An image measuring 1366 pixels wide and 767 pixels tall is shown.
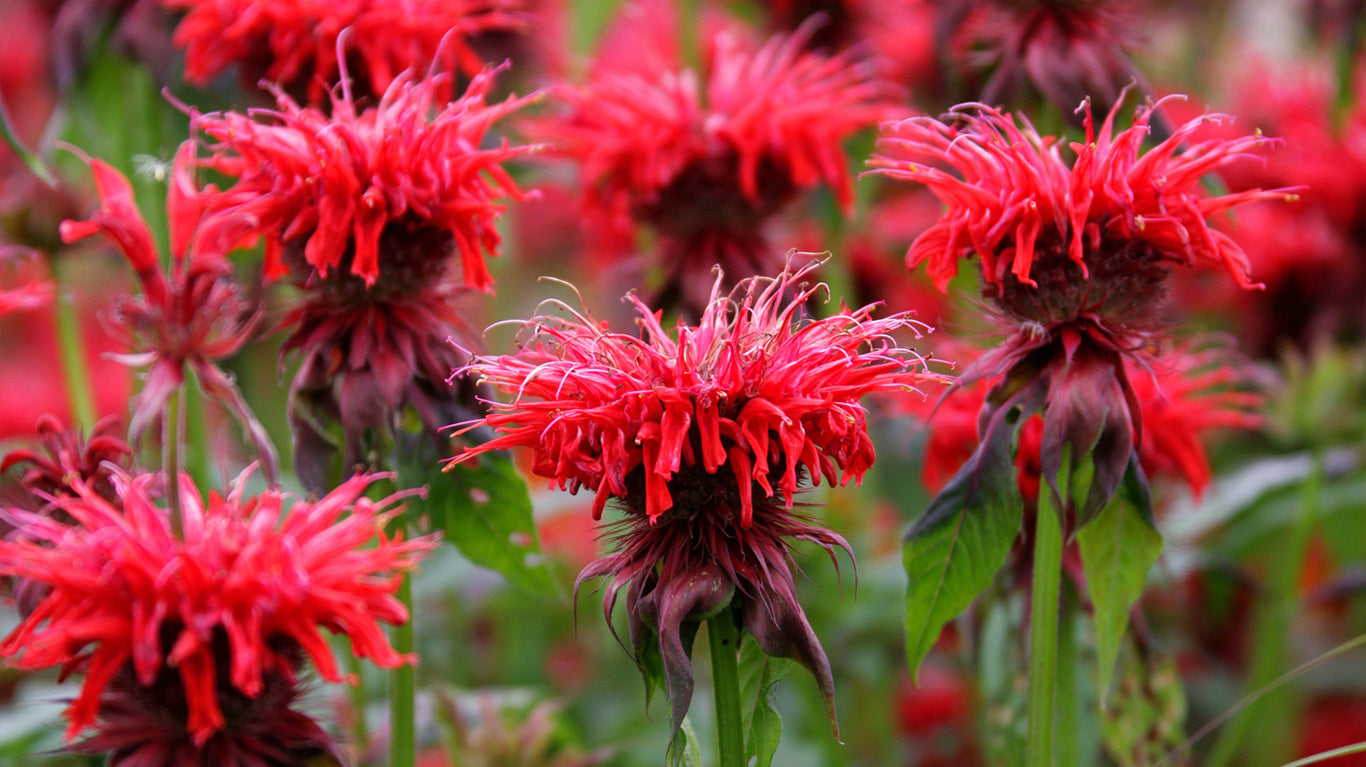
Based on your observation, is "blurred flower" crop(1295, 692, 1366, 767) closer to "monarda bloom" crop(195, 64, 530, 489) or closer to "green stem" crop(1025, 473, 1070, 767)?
"green stem" crop(1025, 473, 1070, 767)

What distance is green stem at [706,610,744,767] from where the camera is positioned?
0.97m

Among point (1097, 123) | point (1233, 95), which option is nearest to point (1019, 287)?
point (1097, 123)

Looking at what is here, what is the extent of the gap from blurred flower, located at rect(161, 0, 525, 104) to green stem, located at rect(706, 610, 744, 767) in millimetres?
706

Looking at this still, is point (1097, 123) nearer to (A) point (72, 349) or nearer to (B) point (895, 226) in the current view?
(B) point (895, 226)

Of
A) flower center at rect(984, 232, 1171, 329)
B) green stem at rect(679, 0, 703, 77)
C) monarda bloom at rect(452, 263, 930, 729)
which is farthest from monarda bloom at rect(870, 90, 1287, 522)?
green stem at rect(679, 0, 703, 77)

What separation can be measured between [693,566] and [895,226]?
144cm

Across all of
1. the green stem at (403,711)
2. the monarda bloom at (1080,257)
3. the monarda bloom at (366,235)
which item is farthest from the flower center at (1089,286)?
the green stem at (403,711)

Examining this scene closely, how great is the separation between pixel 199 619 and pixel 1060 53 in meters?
1.14

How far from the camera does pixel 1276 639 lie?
5.95 ft

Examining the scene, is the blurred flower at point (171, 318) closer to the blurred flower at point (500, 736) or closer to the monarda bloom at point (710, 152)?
the blurred flower at point (500, 736)

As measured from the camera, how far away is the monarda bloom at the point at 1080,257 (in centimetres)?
100

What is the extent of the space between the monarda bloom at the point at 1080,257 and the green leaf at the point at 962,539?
0.11 ft

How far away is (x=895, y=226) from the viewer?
226 cm

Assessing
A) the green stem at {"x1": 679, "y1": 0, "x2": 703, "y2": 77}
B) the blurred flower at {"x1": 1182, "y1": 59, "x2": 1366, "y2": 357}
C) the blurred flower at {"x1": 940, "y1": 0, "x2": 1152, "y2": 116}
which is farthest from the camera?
the blurred flower at {"x1": 1182, "y1": 59, "x2": 1366, "y2": 357}
